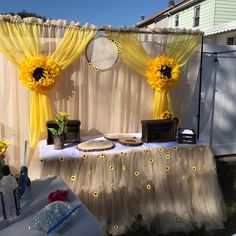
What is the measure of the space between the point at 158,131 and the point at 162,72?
0.66 meters

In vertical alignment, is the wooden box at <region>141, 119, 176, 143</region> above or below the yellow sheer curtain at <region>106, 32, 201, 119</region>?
below

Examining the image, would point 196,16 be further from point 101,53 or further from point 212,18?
point 101,53

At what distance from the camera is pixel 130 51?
3012 mm

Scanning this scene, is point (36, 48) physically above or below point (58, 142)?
above

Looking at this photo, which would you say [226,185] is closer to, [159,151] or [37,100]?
Answer: [159,151]

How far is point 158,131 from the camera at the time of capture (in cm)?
287

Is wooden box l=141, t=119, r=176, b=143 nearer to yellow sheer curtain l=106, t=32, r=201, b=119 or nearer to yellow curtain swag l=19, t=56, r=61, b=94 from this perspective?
yellow sheer curtain l=106, t=32, r=201, b=119

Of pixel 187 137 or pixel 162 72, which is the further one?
pixel 162 72

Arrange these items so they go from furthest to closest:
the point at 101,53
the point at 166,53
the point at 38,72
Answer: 1. the point at 166,53
2. the point at 101,53
3. the point at 38,72

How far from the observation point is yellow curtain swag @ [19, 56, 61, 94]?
8.52 ft

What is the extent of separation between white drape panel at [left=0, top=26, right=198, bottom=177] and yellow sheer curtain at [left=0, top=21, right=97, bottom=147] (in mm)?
102

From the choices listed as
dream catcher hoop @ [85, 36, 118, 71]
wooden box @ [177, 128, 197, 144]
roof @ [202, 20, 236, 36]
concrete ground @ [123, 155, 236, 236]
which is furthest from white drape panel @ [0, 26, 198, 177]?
roof @ [202, 20, 236, 36]

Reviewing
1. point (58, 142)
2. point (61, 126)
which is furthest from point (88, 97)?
point (58, 142)

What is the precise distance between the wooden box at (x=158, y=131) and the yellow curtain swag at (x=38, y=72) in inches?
39.8
